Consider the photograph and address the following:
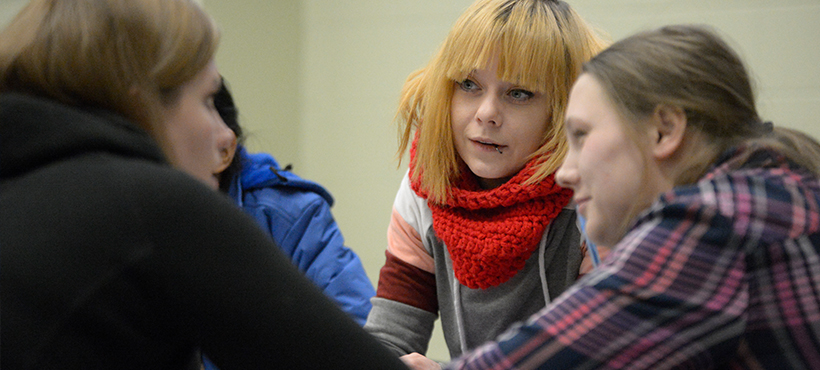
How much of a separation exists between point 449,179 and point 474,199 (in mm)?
82

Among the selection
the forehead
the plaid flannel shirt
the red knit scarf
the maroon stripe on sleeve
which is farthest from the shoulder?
the maroon stripe on sleeve

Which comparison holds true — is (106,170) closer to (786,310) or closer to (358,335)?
(358,335)

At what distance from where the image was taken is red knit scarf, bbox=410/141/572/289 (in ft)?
4.32

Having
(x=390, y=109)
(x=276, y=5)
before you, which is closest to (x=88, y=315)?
(x=390, y=109)

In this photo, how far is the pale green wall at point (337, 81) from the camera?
118 inches

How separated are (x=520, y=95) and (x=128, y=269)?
87 cm

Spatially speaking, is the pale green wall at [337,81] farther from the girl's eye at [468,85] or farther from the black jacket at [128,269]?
the black jacket at [128,269]

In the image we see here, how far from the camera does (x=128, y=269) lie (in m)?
0.68

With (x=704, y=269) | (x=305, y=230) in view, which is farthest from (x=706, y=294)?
(x=305, y=230)

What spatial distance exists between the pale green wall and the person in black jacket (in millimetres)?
2064

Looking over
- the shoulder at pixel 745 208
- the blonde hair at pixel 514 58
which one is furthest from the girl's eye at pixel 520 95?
the shoulder at pixel 745 208

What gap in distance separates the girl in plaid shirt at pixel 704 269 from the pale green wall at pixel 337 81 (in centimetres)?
205

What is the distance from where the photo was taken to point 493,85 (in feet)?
4.44

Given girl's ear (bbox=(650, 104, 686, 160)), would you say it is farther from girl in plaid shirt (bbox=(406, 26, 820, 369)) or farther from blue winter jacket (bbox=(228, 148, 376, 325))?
blue winter jacket (bbox=(228, 148, 376, 325))
